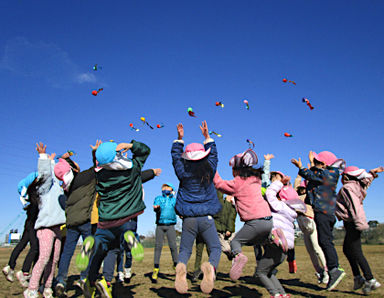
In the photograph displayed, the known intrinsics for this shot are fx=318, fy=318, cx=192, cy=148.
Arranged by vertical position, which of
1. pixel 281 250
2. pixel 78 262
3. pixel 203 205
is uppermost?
pixel 203 205

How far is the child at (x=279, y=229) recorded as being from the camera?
452cm

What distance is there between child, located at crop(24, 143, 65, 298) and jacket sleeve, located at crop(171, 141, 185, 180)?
2.32 meters

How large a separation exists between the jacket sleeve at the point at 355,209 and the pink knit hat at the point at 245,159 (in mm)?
2138

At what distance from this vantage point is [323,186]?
5238 mm

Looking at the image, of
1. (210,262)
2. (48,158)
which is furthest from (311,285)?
(48,158)

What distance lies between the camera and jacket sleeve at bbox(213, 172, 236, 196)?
15.1ft

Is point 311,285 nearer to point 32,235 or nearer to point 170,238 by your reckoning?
point 170,238

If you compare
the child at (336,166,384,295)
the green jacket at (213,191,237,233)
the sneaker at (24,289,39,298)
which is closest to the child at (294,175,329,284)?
the child at (336,166,384,295)

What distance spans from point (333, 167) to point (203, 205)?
2380mm

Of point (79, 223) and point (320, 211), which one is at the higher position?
point (320, 211)

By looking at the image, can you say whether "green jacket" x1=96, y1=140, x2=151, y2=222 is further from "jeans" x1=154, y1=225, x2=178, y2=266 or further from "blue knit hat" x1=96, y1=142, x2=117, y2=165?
"jeans" x1=154, y1=225, x2=178, y2=266

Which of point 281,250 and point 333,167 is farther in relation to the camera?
point 333,167

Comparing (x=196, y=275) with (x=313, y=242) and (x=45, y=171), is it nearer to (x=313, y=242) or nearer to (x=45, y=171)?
(x=313, y=242)

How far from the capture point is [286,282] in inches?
259
